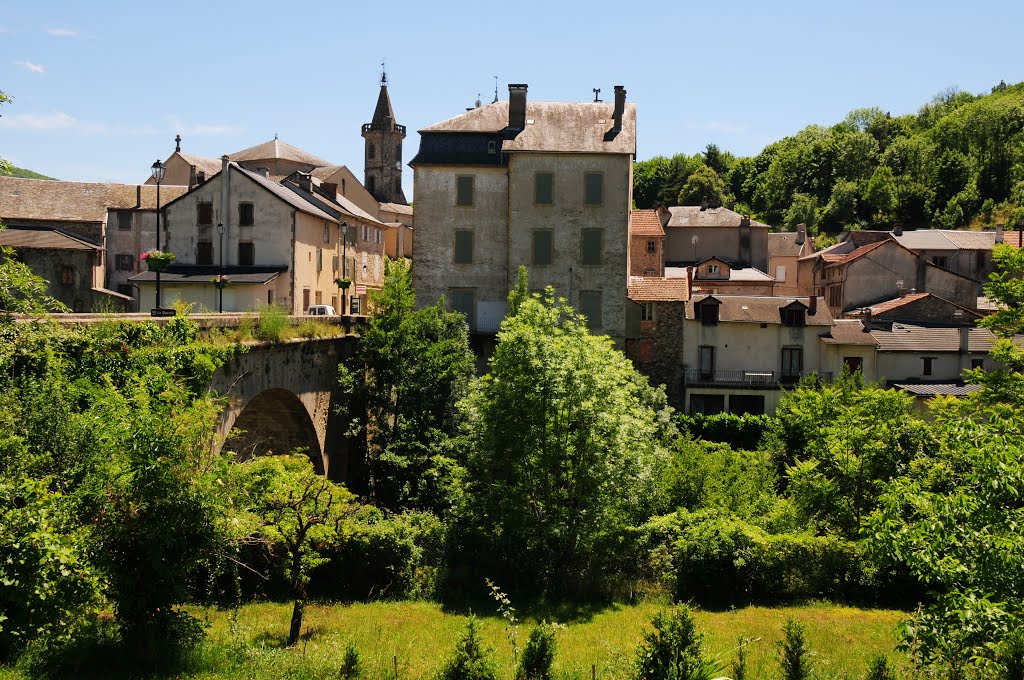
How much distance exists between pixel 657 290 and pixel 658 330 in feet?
5.86

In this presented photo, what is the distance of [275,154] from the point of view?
7319cm

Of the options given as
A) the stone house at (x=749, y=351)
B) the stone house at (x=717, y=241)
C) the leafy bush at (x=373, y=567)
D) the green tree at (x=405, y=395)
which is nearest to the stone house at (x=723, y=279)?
the stone house at (x=717, y=241)

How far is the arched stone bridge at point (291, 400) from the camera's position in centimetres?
2167

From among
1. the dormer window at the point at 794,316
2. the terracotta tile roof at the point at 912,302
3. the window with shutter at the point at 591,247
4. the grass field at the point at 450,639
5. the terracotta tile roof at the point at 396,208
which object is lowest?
the grass field at the point at 450,639

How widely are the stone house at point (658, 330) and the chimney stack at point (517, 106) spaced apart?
8.74 m

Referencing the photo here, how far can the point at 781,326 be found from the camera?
42.1 meters

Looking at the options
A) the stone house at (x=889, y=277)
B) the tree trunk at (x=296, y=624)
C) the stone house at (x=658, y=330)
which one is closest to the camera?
the tree trunk at (x=296, y=624)

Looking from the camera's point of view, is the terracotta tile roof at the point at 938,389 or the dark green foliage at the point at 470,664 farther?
the terracotta tile roof at the point at 938,389

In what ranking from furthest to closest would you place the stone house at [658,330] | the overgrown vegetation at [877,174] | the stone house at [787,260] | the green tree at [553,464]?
1. the overgrown vegetation at [877,174]
2. the stone house at [787,260]
3. the stone house at [658,330]
4. the green tree at [553,464]

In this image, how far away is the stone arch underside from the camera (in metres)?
25.9

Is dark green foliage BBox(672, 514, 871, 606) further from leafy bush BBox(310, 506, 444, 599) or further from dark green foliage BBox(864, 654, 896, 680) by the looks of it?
dark green foliage BBox(864, 654, 896, 680)

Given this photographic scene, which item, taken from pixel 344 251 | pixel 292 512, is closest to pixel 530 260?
pixel 344 251

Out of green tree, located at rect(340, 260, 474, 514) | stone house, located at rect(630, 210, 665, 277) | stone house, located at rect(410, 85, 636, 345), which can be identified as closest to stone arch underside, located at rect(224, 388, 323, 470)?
green tree, located at rect(340, 260, 474, 514)

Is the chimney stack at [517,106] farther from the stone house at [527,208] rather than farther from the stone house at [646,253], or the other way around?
the stone house at [646,253]
